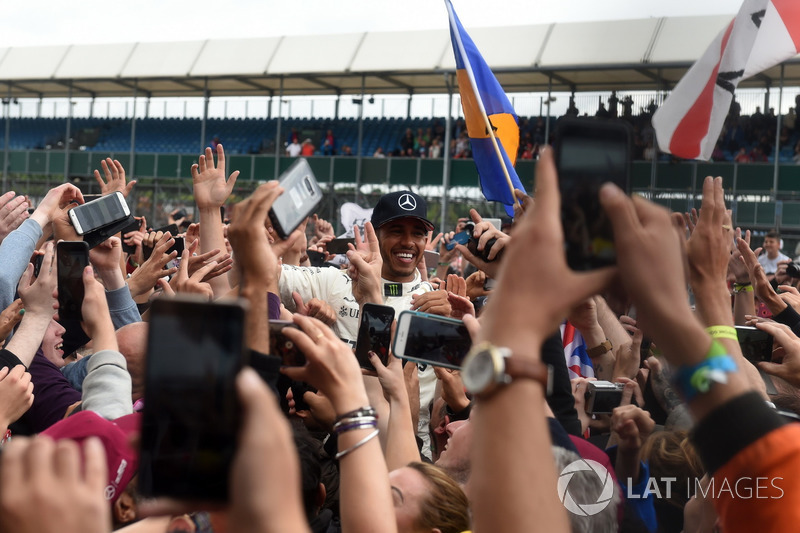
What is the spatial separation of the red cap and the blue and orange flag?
405 cm

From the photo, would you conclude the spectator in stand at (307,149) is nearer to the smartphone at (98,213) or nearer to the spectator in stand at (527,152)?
the spectator in stand at (527,152)

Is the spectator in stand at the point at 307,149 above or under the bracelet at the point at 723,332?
above

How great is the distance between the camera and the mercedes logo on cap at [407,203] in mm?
4671

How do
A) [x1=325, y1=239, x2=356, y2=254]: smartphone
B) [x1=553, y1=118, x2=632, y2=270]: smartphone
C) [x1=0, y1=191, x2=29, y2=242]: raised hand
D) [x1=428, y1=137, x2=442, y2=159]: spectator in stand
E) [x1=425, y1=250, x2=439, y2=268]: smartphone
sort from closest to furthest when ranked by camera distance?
[x1=553, y1=118, x2=632, y2=270]: smartphone
[x1=0, y1=191, x2=29, y2=242]: raised hand
[x1=425, y1=250, x2=439, y2=268]: smartphone
[x1=325, y1=239, x2=356, y2=254]: smartphone
[x1=428, y1=137, x2=442, y2=159]: spectator in stand

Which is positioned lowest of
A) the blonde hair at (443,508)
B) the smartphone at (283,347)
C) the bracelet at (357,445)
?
the blonde hair at (443,508)

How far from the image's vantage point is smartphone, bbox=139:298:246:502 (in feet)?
3.34

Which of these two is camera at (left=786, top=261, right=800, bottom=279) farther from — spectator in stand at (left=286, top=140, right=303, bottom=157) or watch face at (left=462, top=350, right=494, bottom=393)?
spectator in stand at (left=286, top=140, right=303, bottom=157)

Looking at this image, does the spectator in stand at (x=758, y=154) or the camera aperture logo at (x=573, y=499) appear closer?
the camera aperture logo at (x=573, y=499)

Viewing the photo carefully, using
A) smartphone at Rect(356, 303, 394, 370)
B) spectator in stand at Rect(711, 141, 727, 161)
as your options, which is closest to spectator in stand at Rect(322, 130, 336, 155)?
spectator in stand at Rect(711, 141, 727, 161)

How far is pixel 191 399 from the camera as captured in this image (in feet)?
3.43

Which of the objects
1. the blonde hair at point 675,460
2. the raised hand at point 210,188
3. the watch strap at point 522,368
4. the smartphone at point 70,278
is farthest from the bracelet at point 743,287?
the watch strap at point 522,368

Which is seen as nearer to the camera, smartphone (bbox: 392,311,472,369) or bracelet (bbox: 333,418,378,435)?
bracelet (bbox: 333,418,378,435)

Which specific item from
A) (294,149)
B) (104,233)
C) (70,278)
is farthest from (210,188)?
(294,149)

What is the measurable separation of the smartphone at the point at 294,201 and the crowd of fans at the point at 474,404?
50mm
